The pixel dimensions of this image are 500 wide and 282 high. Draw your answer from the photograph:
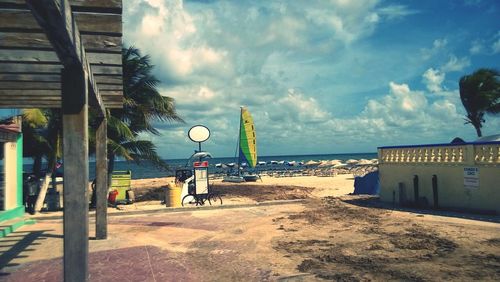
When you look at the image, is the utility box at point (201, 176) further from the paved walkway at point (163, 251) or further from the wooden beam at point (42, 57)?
the wooden beam at point (42, 57)

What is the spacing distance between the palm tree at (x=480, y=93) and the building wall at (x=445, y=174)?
43.8ft

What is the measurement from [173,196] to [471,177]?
11843 millimetres

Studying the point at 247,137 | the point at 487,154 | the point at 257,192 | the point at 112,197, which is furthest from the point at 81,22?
the point at 247,137

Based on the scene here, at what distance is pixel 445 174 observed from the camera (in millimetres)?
15070

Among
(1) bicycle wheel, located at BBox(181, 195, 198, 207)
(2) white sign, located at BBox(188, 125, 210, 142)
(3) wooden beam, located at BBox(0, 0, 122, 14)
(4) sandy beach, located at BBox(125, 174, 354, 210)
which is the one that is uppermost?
(3) wooden beam, located at BBox(0, 0, 122, 14)

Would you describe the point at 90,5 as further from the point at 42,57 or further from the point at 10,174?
the point at 10,174

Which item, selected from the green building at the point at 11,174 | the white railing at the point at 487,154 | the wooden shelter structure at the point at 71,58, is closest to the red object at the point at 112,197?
the green building at the point at 11,174

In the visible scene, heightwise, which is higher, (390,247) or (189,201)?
(189,201)

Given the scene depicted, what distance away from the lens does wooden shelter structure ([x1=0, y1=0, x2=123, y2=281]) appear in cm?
366

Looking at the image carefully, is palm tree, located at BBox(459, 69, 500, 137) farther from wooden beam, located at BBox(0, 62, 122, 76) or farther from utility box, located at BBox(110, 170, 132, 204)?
wooden beam, located at BBox(0, 62, 122, 76)

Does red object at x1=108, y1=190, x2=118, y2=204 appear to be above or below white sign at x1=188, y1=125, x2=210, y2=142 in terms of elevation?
below

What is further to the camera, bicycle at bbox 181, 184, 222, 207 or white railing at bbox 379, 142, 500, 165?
bicycle at bbox 181, 184, 222, 207

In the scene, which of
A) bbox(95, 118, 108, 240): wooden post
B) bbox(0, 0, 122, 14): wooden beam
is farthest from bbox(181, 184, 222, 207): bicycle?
bbox(0, 0, 122, 14): wooden beam

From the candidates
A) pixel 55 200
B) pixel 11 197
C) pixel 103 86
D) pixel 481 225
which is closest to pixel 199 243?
pixel 103 86
